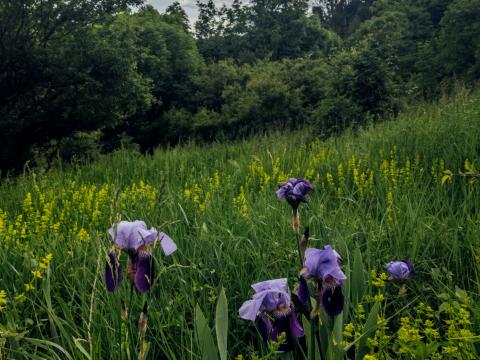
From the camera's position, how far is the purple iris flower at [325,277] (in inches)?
41.8

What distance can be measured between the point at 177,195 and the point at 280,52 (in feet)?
103

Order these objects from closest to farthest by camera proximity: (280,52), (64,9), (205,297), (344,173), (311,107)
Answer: (205,297), (344,173), (64,9), (311,107), (280,52)

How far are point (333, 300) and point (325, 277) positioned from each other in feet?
0.25

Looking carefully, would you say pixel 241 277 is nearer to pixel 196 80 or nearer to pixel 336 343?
pixel 336 343

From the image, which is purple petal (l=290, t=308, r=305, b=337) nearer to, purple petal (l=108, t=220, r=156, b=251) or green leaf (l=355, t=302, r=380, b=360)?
green leaf (l=355, t=302, r=380, b=360)

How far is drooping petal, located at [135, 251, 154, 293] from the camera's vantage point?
112 cm

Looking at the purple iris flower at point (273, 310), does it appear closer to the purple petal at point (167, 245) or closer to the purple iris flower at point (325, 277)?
the purple iris flower at point (325, 277)

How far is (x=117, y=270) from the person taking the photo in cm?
114

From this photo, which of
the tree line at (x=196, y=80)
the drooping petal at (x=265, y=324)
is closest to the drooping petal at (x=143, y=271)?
the drooping petal at (x=265, y=324)

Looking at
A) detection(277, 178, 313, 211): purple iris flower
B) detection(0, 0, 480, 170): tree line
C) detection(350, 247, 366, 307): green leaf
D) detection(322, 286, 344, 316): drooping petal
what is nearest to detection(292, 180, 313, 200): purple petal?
detection(277, 178, 313, 211): purple iris flower

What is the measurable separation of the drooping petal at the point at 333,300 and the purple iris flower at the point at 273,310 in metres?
0.09

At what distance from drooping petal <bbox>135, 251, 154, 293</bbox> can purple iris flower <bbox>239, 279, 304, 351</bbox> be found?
0.25 metres

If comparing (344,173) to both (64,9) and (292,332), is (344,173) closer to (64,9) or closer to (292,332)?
(292,332)

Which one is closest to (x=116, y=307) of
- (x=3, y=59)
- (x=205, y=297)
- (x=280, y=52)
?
(x=205, y=297)
